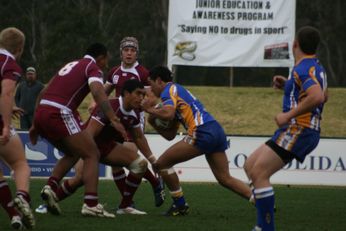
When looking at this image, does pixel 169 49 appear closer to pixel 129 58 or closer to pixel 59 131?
pixel 129 58

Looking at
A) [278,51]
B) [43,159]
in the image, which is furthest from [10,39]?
[278,51]

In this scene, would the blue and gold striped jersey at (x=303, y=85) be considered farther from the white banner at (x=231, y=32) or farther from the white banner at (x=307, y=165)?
the white banner at (x=231, y=32)

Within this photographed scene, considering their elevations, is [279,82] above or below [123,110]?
above

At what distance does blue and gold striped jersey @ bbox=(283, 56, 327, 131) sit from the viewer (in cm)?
861

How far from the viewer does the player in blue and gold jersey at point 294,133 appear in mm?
8641

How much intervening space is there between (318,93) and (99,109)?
3561mm

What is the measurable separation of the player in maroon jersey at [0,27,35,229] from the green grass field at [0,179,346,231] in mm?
302

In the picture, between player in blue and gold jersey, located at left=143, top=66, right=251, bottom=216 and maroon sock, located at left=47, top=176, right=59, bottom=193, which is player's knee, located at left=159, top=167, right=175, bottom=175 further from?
maroon sock, located at left=47, top=176, right=59, bottom=193

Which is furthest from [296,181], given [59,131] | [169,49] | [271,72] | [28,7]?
[28,7]

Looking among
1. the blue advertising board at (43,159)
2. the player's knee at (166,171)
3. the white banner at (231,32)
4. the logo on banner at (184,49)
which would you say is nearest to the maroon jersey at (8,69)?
the player's knee at (166,171)

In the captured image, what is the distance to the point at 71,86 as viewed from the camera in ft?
34.0

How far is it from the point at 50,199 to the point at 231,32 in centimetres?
1429

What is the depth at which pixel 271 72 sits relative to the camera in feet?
139

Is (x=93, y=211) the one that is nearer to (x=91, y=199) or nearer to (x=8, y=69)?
(x=91, y=199)
